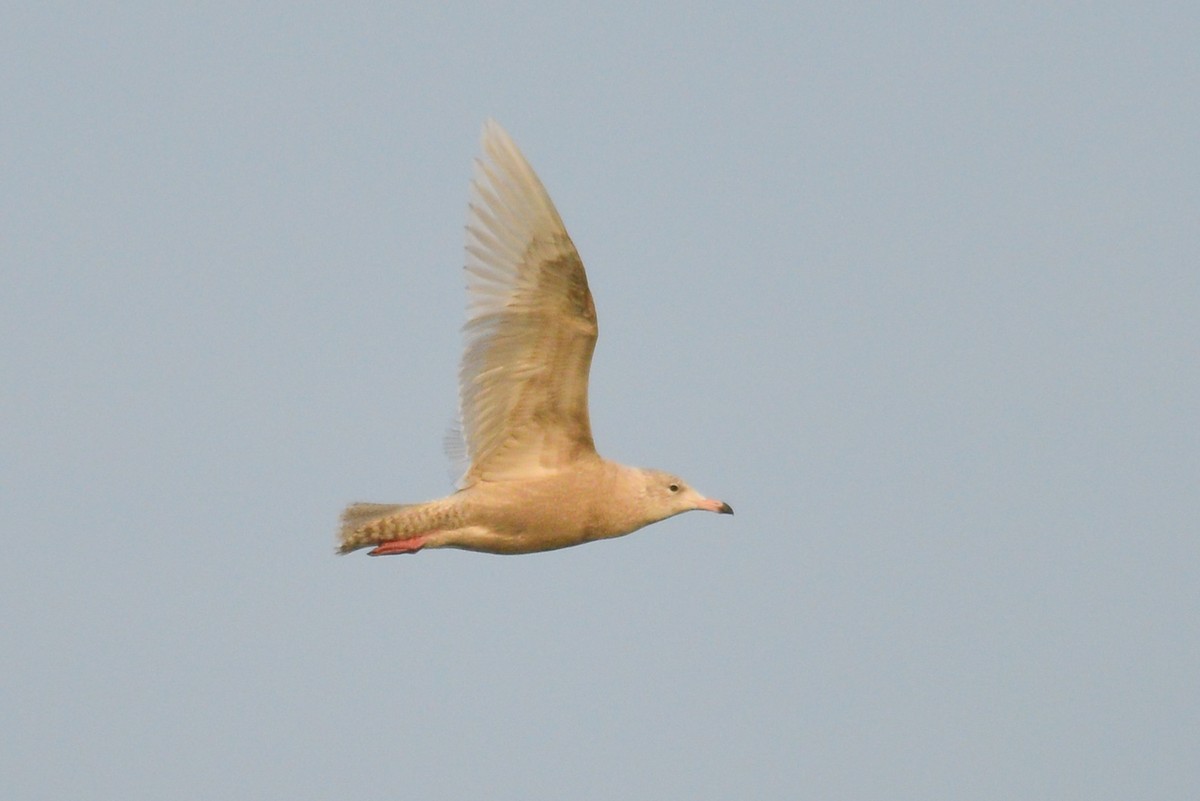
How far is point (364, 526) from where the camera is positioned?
1720 cm

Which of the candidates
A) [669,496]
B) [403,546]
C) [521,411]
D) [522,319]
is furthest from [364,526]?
[669,496]

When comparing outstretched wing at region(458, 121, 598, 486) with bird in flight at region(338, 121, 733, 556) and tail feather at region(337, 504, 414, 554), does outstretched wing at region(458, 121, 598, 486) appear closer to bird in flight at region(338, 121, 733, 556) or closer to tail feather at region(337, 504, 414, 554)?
bird in flight at region(338, 121, 733, 556)

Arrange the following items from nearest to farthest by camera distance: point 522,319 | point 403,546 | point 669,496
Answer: point 522,319, point 403,546, point 669,496

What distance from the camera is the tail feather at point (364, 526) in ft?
56.2

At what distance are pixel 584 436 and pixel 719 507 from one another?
5.54ft

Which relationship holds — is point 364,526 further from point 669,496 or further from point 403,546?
point 669,496

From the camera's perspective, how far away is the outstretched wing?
1652cm

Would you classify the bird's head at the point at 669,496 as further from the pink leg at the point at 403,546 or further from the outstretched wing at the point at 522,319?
the pink leg at the point at 403,546

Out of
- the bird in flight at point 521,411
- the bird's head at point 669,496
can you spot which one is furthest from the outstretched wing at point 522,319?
the bird's head at point 669,496

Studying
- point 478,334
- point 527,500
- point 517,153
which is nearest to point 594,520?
point 527,500

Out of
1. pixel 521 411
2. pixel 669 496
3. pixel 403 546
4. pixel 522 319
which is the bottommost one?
pixel 403 546

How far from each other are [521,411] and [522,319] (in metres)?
0.87

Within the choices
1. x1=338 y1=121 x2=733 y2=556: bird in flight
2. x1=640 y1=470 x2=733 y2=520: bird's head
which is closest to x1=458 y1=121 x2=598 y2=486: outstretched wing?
x1=338 y1=121 x2=733 y2=556: bird in flight

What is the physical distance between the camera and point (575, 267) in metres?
16.5
